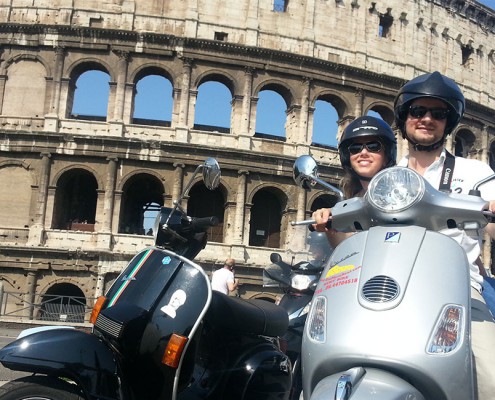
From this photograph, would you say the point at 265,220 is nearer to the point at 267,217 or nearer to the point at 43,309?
the point at 267,217

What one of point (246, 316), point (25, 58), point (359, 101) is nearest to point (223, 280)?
point (246, 316)

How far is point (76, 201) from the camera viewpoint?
57.6ft

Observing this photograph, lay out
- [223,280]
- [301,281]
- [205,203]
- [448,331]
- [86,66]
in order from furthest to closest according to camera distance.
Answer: [205,203] < [86,66] < [223,280] < [301,281] < [448,331]

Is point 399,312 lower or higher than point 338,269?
lower

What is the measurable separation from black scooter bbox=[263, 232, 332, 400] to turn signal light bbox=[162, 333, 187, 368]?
1173mm

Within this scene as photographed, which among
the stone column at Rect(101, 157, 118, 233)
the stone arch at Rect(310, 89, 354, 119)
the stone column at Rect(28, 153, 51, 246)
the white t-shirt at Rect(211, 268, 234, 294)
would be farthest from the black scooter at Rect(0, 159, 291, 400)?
the stone arch at Rect(310, 89, 354, 119)

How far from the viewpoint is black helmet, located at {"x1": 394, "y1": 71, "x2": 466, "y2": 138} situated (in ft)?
6.88

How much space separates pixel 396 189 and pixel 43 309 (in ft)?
47.4

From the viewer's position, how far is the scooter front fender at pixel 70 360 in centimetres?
203

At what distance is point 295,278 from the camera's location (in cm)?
350

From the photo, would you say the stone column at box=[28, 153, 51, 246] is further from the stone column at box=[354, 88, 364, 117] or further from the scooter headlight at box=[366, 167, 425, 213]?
the scooter headlight at box=[366, 167, 425, 213]

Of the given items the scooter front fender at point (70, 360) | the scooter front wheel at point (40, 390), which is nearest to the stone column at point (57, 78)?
the scooter front fender at point (70, 360)

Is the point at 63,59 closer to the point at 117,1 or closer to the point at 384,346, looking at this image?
the point at 117,1

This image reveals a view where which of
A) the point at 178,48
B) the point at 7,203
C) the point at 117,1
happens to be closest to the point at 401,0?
the point at 178,48
